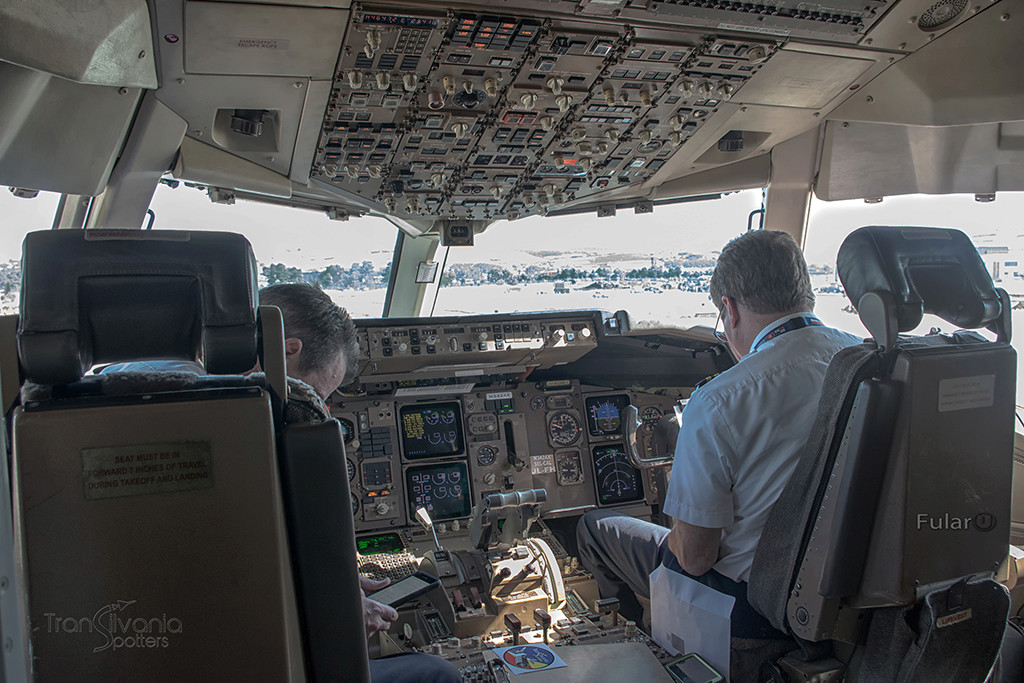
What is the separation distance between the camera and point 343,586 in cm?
106

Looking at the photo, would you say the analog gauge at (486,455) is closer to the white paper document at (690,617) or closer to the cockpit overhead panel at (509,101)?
the cockpit overhead panel at (509,101)

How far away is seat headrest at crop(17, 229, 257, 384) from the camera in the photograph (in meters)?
0.94

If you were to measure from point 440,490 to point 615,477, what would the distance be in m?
0.95

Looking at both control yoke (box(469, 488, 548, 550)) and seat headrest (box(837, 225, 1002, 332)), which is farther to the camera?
control yoke (box(469, 488, 548, 550))

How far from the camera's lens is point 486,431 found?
3.76 m

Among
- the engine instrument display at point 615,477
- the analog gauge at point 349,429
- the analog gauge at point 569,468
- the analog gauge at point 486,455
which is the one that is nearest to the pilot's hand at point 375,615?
the analog gauge at point 349,429

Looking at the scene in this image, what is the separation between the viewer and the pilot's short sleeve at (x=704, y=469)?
175cm

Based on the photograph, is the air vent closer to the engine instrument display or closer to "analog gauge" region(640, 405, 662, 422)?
"analog gauge" region(640, 405, 662, 422)

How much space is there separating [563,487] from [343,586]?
282 centimetres

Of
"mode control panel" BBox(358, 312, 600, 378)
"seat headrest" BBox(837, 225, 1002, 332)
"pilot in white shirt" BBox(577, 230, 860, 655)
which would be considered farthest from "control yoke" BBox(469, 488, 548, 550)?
"seat headrest" BBox(837, 225, 1002, 332)

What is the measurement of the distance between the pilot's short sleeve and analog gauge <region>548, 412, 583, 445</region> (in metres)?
2.04

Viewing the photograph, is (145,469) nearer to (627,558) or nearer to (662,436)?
(627,558)

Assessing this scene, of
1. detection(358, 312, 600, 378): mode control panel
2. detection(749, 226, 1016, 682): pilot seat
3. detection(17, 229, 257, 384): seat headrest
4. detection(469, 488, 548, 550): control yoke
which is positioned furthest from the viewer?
detection(358, 312, 600, 378): mode control panel

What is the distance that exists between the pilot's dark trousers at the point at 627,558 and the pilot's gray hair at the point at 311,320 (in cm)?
108
